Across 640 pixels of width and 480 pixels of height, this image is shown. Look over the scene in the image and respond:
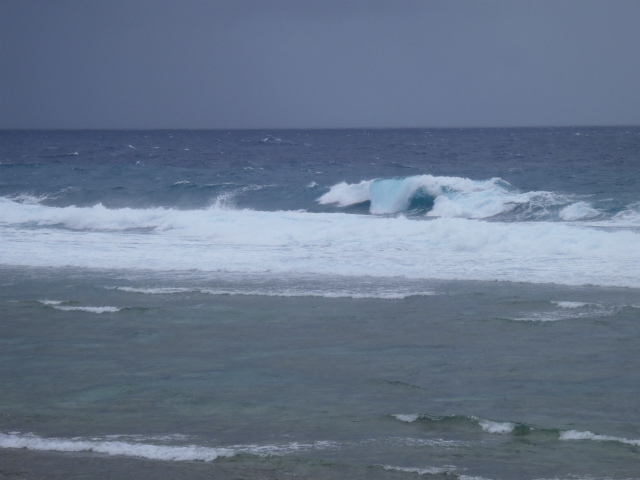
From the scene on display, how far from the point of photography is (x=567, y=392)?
319 inches

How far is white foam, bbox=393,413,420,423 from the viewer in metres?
7.29

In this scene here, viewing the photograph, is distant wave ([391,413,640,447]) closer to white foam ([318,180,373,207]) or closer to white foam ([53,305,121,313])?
white foam ([53,305,121,313])

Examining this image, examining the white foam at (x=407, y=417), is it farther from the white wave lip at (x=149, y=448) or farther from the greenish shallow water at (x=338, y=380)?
the white wave lip at (x=149, y=448)

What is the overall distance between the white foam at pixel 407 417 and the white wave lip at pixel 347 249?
7339 millimetres

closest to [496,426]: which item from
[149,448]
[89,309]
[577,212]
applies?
[149,448]

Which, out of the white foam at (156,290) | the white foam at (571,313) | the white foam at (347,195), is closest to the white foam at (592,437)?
the white foam at (571,313)

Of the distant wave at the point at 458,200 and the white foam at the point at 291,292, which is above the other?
the distant wave at the point at 458,200

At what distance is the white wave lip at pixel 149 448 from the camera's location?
6410mm

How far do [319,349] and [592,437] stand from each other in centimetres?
382

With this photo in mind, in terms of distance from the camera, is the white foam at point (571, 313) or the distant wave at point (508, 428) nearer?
the distant wave at point (508, 428)

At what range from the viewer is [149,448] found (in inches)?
258

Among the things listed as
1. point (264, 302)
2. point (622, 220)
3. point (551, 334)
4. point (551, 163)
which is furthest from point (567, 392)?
point (551, 163)

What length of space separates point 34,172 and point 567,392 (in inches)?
1566

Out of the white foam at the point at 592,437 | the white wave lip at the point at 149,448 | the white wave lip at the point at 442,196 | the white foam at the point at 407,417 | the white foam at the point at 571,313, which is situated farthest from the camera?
the white wave lip at the point at 442,196
